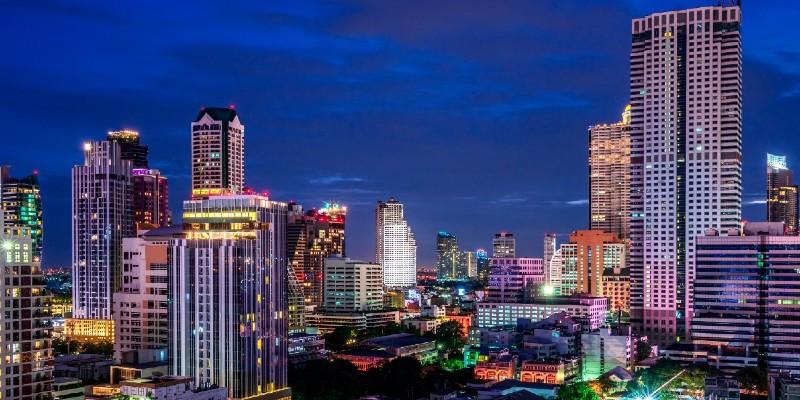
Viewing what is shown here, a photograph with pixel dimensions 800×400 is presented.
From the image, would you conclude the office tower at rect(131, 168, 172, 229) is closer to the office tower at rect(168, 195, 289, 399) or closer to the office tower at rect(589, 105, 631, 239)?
the office tower at rect(168, 195, 289, 399)

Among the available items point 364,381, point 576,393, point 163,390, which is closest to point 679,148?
point 576,393

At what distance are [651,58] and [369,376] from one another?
189ft

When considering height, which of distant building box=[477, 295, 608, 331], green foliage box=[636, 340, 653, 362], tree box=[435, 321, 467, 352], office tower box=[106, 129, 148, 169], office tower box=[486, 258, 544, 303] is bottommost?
tree box=[435, 321, 467, 352]

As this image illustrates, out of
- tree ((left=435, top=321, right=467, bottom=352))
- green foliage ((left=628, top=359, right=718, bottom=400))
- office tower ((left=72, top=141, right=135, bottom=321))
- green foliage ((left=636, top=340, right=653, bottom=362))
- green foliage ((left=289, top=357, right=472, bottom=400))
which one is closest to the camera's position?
green foliage ((left=628, top=359, right=718, bottom=400))

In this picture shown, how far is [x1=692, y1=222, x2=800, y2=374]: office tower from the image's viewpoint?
86.4 m

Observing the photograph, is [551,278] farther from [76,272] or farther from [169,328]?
[169,328]

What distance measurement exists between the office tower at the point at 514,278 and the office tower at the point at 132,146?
6837 centimetres

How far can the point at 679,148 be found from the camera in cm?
11038

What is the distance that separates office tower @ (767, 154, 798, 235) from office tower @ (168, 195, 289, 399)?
109124mm

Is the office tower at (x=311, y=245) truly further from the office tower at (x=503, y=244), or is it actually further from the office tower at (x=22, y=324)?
the office tower at (x=22, y=324)

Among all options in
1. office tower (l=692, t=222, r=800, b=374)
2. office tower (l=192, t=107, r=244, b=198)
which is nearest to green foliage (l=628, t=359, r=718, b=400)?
office tower (l=692, t=222, r=800, b=374)

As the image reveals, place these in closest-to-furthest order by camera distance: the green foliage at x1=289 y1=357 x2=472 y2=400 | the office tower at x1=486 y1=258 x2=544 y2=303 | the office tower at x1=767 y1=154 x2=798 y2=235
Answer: the green foliage at x1=289 y1=357 x2=472 y2=400 < the office tower at x1=486 y1=258 x2=544 y2=303 < the office tower at x1=767 y1=154 x2=798 y2=235

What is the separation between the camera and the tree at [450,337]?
12206 centimetres

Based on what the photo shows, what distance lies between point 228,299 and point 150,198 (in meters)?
80.7
